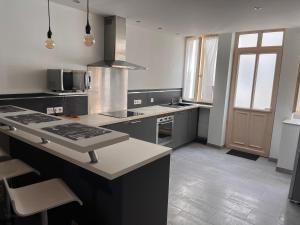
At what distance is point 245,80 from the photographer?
4637 mm

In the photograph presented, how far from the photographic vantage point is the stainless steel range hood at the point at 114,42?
352 centimetres

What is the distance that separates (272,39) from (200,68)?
1.59 meters

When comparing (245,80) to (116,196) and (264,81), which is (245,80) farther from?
(116,196)

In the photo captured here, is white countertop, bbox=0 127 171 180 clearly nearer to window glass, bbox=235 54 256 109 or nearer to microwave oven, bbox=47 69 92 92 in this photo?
microwave oven, bbox=47 69 92 92

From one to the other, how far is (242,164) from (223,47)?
2.42 meters

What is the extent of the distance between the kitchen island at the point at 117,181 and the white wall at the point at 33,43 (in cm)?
92

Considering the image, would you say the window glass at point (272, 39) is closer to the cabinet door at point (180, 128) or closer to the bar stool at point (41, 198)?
the cabinet door at point (180, 128)

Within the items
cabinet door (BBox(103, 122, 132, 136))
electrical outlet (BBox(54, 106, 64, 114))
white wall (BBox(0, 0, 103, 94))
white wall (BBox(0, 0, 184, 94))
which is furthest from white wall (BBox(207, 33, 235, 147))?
electrical outlet (BBox(54, 106, 64, 114))

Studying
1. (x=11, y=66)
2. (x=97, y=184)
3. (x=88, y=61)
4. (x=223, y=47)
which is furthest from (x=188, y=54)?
(x=97, y=184)

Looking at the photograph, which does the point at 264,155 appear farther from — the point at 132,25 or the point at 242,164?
the point at 132,25

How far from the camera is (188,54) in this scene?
5.40 m

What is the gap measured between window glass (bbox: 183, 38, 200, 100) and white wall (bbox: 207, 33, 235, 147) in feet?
2.29

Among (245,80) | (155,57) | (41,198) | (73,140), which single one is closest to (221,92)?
(245,80)

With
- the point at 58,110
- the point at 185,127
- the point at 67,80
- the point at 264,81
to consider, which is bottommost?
the point at 185,127
